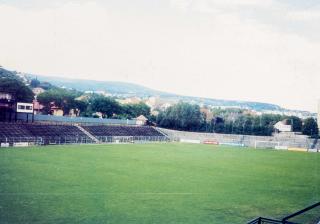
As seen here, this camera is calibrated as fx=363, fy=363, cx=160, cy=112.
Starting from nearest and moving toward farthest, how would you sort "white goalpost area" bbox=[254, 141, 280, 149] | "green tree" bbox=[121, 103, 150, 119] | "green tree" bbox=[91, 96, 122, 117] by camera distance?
1. "white goalpost area" bbox=[254, 141, 280, 149]
2. "green tree" bbox=[91, 96, 122, 117]
3. "green tree" bbox=[121, 103, 150, 119]

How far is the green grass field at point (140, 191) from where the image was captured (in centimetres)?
1483

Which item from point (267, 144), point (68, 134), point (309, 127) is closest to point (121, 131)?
point (68, 134)

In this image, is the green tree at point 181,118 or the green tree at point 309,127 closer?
the green tree at point 309,127

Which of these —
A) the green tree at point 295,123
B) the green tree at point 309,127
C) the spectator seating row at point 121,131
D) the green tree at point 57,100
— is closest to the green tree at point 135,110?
the green tree at point 57,100

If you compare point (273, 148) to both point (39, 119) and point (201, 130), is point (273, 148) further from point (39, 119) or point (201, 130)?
point (39, 119)

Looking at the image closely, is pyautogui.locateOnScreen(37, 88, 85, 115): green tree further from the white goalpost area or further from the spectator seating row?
the white goalpost area

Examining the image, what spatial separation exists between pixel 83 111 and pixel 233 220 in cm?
7908

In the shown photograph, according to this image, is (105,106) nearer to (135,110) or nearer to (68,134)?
(135,110)

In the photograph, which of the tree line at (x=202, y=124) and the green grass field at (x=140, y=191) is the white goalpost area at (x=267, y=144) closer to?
the tree line at (x=202, y=124)

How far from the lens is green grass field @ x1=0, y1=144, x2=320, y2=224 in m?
14.8

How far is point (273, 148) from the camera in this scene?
6353cm

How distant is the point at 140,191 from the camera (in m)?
20.1

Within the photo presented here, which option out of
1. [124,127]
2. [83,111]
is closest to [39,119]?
[124,127]

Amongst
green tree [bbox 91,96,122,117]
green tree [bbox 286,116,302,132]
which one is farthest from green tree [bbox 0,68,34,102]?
green tree [bbox 286,116,302,132]
